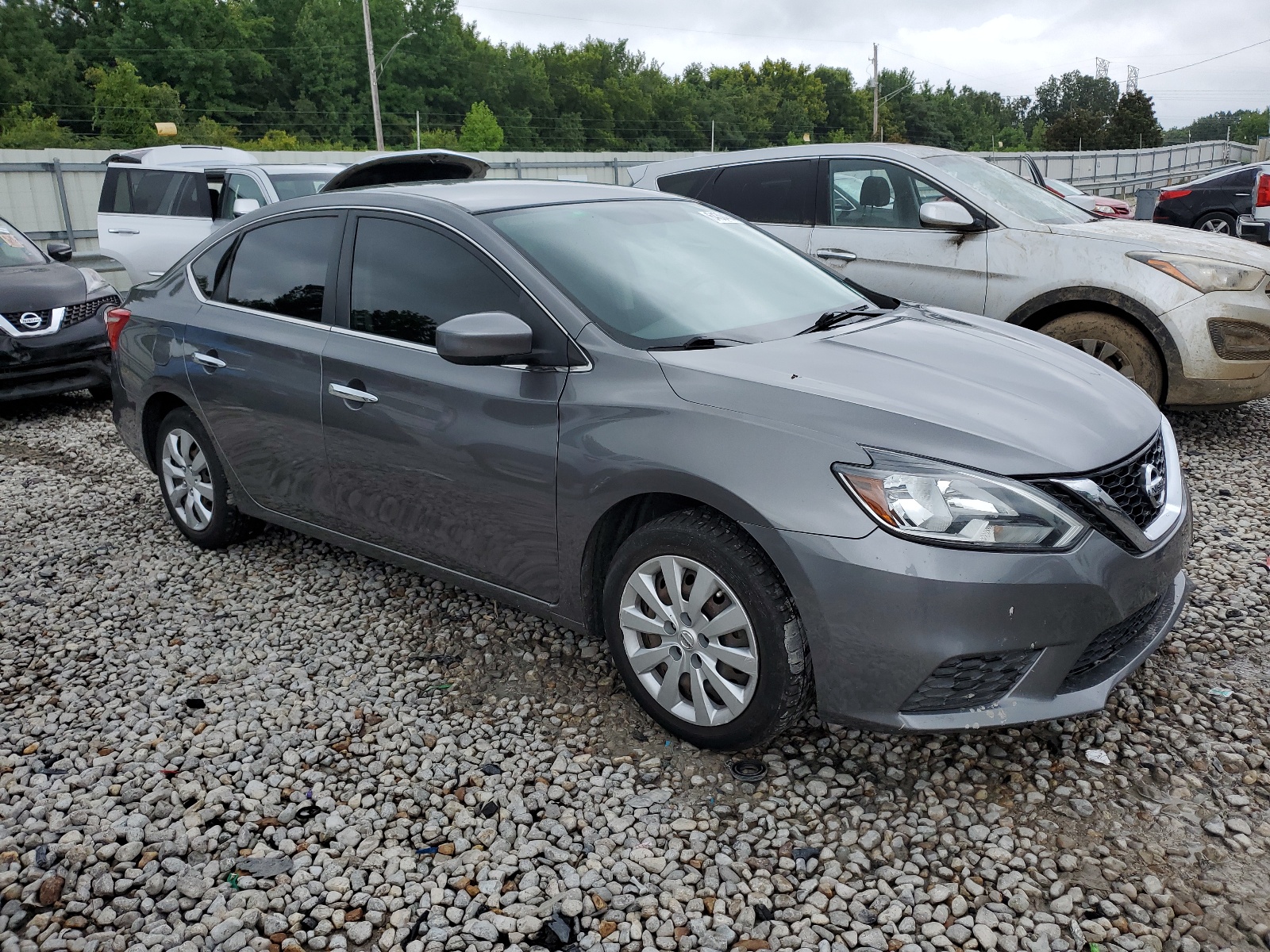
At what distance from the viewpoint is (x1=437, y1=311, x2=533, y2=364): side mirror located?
321 cm

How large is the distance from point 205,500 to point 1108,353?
502cm

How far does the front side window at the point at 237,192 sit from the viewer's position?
35.4ft

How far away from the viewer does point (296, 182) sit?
10.8 m

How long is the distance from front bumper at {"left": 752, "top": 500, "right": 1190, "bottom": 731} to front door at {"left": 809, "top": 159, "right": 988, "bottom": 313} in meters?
3.95

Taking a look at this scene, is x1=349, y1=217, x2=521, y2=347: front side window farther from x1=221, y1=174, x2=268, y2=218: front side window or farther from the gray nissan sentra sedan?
x1=221, y1=174, x2=268, y2=218: front side window

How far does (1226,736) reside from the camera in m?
3.17

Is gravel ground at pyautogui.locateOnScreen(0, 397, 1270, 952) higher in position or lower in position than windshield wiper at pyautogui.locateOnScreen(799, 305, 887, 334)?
lower

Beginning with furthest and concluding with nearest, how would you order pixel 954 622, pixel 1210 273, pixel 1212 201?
pixel 1212 201, pixel 1210 273, pixel 954 622


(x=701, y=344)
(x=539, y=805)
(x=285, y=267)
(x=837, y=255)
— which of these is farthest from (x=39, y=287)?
(x=539, y=805)

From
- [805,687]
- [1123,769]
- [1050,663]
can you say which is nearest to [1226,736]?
[1123,769]

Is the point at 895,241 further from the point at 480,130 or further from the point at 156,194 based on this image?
the point at 480,130

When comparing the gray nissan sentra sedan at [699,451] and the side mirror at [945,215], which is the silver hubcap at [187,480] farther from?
the side mirror at [945,215]

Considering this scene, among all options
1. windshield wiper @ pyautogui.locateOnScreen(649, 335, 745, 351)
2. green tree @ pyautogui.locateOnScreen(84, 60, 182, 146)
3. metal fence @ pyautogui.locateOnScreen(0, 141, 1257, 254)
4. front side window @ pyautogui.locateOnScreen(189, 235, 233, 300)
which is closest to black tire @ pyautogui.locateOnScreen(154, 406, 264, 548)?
front side window @ pyautogui.locateOnScreen(189, 235, 233, 300)

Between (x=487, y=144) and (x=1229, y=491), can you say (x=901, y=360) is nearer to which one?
(x=1229, y=491)
